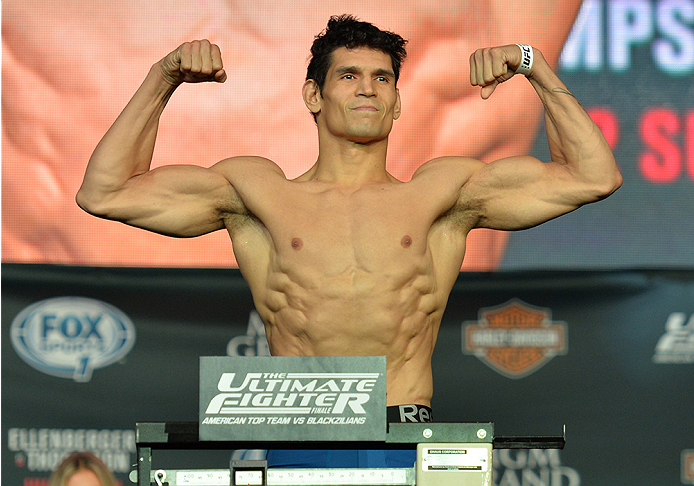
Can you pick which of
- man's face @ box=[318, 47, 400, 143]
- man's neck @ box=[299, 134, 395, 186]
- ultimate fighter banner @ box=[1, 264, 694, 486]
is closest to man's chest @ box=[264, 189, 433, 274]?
man's neck @ box=[299, 134, 395, 186]

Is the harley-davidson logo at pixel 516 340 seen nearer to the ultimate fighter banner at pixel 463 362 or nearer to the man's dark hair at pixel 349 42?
the ultimate fighter banner at pixel 463 362

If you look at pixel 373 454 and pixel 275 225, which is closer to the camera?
pixel 373 454

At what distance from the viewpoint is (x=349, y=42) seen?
9.70 ft

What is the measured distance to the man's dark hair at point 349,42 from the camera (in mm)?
2955

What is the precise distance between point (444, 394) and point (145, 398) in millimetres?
1211

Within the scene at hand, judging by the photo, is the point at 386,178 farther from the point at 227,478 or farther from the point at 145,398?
the point at 145,398

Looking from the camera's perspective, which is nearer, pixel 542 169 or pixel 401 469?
pixel 401 469

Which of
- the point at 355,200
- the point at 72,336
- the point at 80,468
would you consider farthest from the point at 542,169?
the point at 80,468

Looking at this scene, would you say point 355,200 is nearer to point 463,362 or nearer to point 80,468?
point 463,362

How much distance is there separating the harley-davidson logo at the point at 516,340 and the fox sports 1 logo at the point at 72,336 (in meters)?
1.42

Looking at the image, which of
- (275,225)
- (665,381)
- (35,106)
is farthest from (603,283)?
(35,106)

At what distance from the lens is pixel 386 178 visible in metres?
3.01

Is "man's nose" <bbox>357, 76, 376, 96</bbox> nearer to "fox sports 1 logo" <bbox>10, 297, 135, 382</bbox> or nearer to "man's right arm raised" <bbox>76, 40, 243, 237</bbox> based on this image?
"man's right arm raised" <bbox>76, 40, 243, 237</bbox>

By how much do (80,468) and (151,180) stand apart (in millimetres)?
1693
